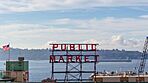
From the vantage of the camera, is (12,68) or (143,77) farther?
(143,77)

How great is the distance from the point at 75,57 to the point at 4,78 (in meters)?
16.4

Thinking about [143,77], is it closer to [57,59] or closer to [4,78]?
[57,59]

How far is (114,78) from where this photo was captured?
111312 millimetres

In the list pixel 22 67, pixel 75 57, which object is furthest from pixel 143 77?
pixel 22 67

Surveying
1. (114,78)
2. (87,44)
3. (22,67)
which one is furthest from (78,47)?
(114,78)

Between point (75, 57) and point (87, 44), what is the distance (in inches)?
177

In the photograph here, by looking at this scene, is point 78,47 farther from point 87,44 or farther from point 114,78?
point 114,78

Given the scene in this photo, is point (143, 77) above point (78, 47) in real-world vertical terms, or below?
below

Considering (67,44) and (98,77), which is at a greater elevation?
(67,44)

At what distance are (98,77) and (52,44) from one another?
23.7 m

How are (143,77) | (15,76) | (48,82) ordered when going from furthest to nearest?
(143,77) < (15,76) < (48,82)

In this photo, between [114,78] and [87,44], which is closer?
[87,44]

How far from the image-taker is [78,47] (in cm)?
9138

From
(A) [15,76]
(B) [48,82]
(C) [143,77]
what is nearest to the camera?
(B) [48,82]
